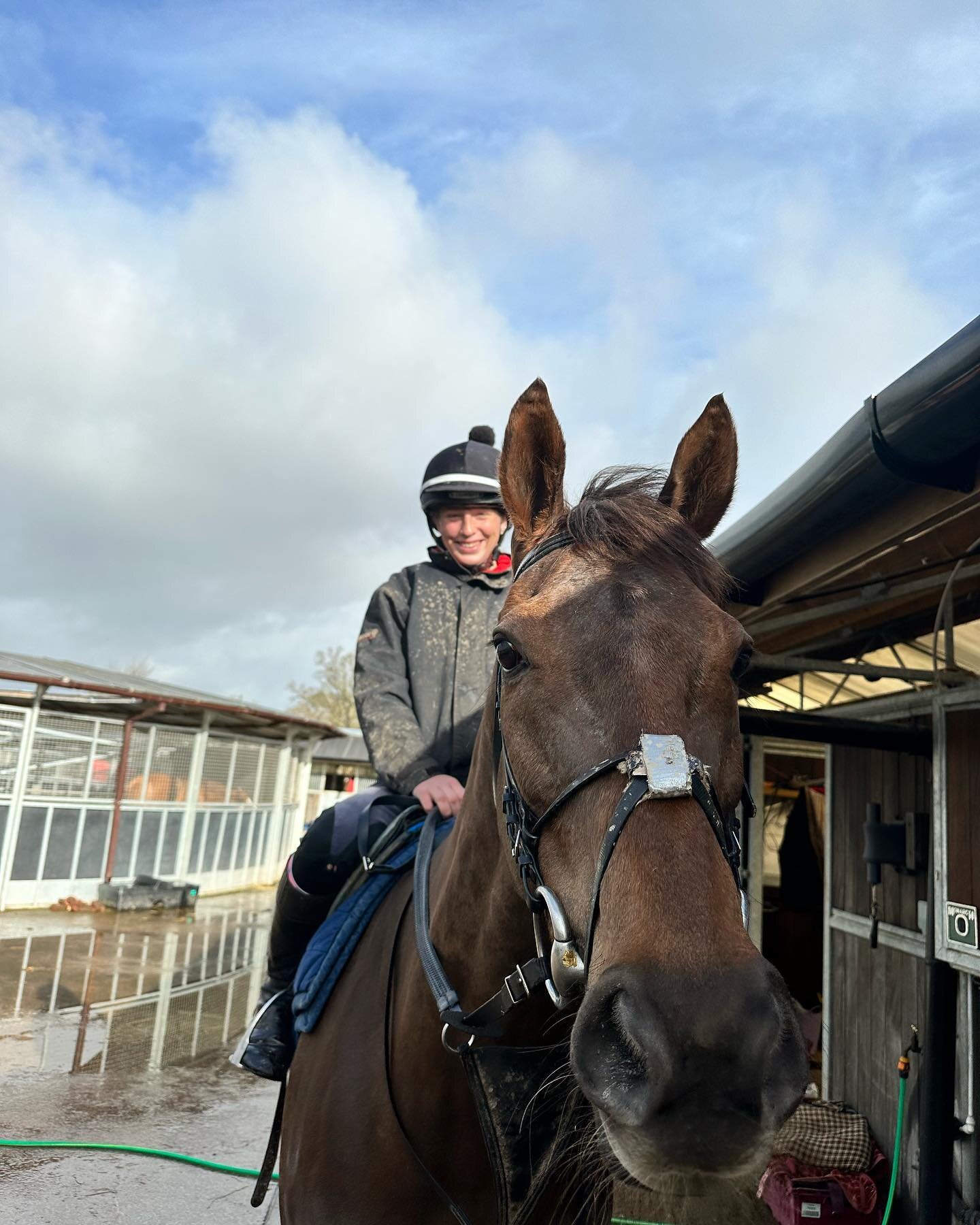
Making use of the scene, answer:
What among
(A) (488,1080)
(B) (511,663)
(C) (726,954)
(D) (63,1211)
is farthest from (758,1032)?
(D) (63,1211)

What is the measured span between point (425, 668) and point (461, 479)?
68 centimetres

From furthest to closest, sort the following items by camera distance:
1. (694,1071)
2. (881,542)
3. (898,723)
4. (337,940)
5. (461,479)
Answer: (898,723) → (881,542) → (461,479) → (337,940) → (694,1071)

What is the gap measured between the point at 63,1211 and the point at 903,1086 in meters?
4.31

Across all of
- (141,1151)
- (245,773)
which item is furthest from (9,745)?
(141,1151)

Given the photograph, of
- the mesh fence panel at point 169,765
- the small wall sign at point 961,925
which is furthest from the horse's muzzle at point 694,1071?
the mesh fence panel at point 169,765

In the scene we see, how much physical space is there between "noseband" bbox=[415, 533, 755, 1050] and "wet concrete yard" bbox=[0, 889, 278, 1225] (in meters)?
3.80

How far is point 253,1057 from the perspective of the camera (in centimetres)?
287

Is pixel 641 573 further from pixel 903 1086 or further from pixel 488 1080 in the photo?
pixel 903 1086

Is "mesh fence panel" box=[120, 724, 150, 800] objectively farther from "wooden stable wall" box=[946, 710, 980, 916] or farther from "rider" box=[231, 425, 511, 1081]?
"wooden stable wall" box=[946, 710, 980, 916]

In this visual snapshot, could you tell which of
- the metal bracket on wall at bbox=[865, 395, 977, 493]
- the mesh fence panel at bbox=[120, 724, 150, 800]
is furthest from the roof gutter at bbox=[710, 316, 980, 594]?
the mesh fence panel at bbox=[120, 724, 150, 800]

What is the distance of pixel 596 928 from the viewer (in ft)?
4.40

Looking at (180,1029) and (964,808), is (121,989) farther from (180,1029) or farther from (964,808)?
(964,808)

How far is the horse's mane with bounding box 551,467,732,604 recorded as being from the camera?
1799 millimetres

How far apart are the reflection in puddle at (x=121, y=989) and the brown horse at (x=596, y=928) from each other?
19.1 ft
